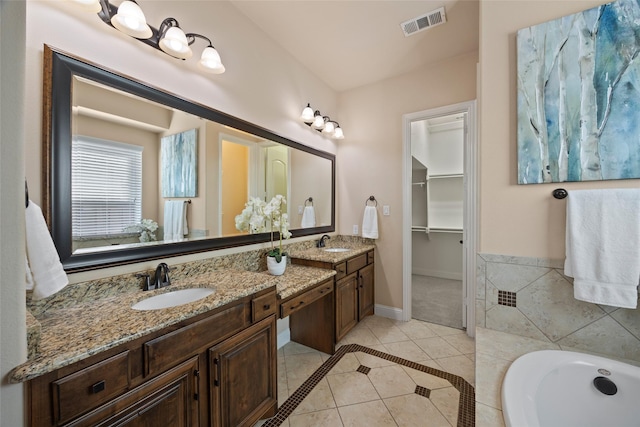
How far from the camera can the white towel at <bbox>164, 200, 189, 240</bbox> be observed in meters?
1.48

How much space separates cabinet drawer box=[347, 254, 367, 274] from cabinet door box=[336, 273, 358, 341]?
59 millimetres

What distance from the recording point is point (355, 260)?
2.53 metres

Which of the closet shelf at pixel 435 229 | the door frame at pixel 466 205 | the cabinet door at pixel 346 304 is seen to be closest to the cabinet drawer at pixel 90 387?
the cabinet door at pixel 346 304

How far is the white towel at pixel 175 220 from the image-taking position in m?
1.48

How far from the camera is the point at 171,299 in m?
1.32

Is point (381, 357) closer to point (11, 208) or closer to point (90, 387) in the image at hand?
point (90, 387)

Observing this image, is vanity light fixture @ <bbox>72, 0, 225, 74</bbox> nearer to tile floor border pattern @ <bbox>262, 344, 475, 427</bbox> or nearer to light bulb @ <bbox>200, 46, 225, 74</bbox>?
light bulb @ <bbox>200, 46, 225, 74</bbox>

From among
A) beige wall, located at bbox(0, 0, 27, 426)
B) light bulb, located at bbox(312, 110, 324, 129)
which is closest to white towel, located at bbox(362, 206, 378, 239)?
light bulb, located at bbox(312, 110, 324, 129)

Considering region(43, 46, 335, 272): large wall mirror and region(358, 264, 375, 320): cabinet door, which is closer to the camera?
region(43, 46, 335, 272): large wall mirror

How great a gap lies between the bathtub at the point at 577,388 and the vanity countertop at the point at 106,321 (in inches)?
50.2

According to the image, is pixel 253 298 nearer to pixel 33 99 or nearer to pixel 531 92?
pixel 33 99

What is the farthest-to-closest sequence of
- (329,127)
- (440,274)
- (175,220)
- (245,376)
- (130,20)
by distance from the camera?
(440,274) < (329,127) < (175,220) < (245,376) < (130,20)

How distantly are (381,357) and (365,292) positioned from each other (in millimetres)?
718

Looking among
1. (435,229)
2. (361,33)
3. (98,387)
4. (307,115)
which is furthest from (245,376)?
(435,229)
